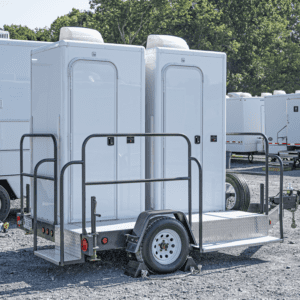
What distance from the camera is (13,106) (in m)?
9.80

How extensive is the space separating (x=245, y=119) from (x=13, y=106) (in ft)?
52.5

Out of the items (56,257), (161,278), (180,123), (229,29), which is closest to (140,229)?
(161,278)

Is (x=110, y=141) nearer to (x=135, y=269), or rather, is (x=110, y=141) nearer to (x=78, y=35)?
(x=78, y=35)

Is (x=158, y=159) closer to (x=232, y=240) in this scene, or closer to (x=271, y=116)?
(x=232, y=240)

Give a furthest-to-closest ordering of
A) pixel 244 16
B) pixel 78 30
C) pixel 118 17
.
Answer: pixel 244 16
pixel 118 17
pixel 78 30

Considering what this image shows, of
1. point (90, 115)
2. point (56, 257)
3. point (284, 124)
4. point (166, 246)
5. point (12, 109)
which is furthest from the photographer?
point (284, 124)

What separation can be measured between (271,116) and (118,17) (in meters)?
11.0

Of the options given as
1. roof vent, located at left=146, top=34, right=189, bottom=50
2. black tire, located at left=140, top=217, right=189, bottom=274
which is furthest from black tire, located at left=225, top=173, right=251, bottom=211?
roof vent, located at left=146, top=34, right=189, bottom=50

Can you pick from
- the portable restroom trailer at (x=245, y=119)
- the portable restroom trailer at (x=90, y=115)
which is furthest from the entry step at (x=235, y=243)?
the portable restroom trailer at (x=245, y=119)

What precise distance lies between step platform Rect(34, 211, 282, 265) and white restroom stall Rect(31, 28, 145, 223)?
0.40 meters

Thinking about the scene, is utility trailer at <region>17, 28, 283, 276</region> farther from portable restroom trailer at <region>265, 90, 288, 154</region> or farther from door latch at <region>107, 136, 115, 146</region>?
portable restroom trailer at <region>265, 90, 288, 154</region>

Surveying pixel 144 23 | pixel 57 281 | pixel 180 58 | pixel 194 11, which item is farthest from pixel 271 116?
pixel 57 281

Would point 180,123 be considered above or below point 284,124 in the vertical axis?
below

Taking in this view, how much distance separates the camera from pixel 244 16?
1475 inches
